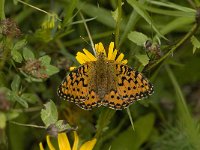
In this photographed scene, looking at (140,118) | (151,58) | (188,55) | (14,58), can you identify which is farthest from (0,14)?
(188,55)

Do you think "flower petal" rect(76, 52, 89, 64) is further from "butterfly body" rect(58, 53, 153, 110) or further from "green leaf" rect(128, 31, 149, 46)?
"green leaf" rect(128, 31, 149, 46)

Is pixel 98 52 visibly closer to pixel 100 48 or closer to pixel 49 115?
pixel 100 48

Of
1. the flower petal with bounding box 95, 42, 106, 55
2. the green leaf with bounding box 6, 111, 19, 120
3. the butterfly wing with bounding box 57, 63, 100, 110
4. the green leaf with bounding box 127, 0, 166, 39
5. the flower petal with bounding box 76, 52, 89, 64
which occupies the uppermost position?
the green leaf with bounding box 127, 0, 166, 39

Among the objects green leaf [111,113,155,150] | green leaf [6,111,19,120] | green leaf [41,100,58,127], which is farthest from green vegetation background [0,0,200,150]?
green leaf [6,111,19,120]

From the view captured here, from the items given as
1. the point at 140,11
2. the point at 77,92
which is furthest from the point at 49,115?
the point at 140,11

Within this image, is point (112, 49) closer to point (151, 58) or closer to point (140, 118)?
point (151, 58)

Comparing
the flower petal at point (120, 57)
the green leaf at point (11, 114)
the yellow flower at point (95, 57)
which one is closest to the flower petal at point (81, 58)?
the yellow flower at point (95, 57)
